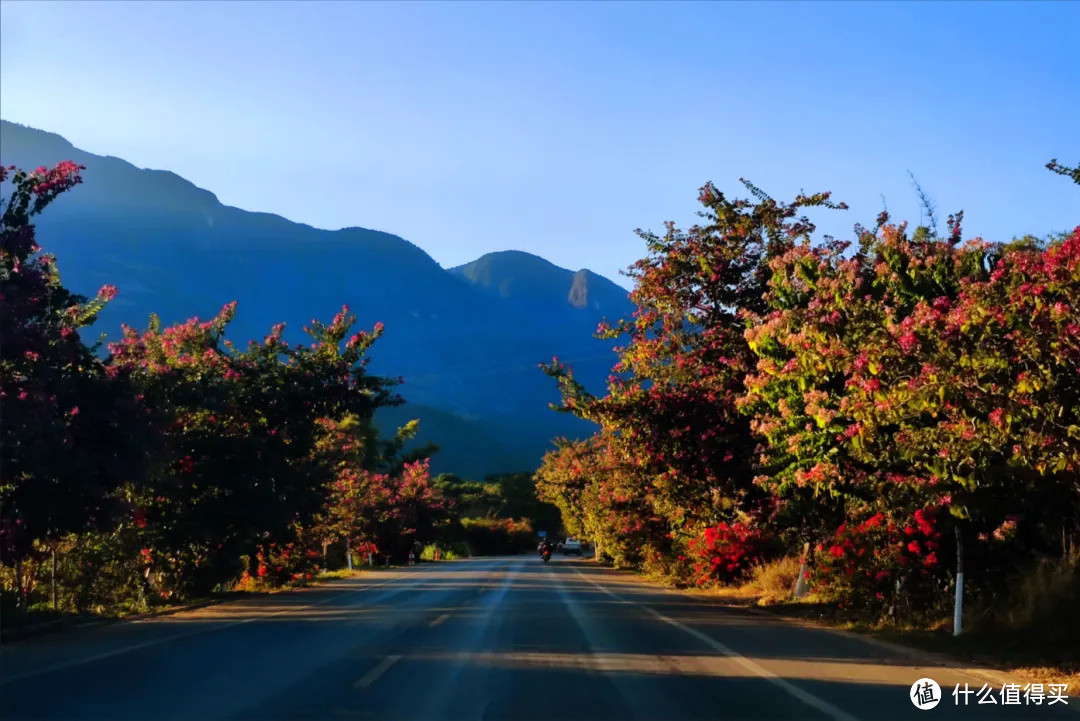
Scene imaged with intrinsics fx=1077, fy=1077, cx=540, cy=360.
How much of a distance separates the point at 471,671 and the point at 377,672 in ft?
3.57

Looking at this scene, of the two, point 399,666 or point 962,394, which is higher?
point 962,394

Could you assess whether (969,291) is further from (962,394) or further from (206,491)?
(206,491)

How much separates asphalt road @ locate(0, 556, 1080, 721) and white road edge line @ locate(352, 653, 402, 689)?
0.9 inches

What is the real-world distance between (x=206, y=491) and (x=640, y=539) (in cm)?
1928

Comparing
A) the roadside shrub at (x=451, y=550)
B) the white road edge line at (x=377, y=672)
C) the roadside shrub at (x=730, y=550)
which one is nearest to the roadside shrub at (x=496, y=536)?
the roadside shrub at (x=451, y=550)

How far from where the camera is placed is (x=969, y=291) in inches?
460

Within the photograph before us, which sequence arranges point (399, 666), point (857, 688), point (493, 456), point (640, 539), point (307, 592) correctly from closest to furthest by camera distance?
point (857, 688), point (399, 666), point (307, 592), point (640, 539), point (493, 456)

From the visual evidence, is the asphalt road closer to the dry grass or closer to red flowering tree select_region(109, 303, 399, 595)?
the dry grass

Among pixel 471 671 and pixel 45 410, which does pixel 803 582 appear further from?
pixel 45 410

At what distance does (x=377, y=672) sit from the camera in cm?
1250

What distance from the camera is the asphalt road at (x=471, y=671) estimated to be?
397 inches

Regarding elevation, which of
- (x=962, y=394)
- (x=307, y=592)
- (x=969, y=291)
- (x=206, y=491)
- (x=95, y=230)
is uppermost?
(x=95, y=230)

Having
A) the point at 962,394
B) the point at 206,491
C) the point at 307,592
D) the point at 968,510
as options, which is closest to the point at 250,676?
the point at 962,394

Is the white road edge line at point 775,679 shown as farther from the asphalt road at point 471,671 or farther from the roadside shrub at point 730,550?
the roadside shrub at point 730,550
